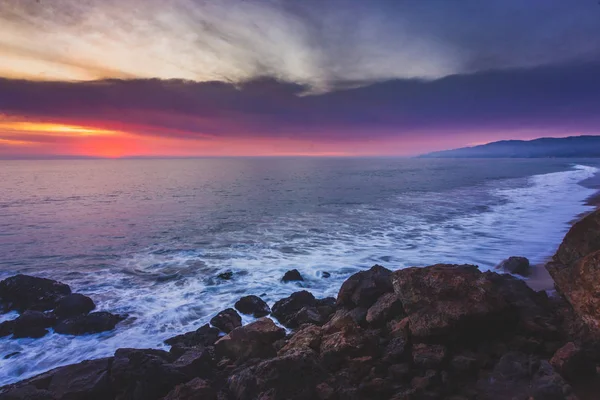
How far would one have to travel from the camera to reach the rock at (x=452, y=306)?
6.46 meters

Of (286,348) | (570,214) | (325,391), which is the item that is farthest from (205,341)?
(570,214)

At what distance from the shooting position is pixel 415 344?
6504 mm

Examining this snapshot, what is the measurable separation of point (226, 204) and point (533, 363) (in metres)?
37.2

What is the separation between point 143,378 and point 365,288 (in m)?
6.01

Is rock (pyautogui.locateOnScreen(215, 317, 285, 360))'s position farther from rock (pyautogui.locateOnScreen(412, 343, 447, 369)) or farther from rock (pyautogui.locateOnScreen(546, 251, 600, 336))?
rock (pyautogui.locateOnScreen(546, 251, 600, 336))

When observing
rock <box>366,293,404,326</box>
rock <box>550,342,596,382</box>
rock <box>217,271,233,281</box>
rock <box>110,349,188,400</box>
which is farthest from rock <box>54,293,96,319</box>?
rock <box>550,342,596,382</box>

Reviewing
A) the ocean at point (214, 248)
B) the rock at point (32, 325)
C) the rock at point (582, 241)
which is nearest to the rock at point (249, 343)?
the ocean at point (214, 248)

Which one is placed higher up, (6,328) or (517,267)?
(517,267)

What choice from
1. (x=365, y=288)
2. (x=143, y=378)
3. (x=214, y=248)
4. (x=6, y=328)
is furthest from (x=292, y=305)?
(x=214, y=248)

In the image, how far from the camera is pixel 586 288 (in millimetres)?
5953

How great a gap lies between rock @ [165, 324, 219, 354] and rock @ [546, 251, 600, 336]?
8.37 metres

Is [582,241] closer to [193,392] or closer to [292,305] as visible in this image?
[292,305]

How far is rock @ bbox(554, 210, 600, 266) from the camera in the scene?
6887 mm

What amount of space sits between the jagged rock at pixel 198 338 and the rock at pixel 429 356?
5621mm
